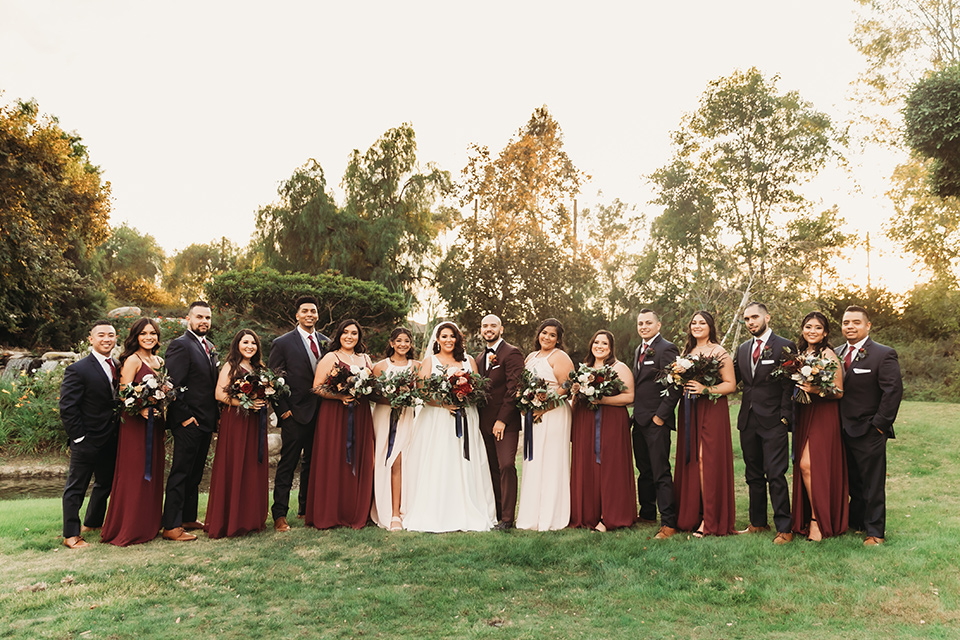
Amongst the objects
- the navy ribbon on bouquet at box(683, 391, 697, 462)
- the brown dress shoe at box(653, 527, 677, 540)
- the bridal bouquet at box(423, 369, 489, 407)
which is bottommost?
the brown dress shoe at box(653, 527, 677, 540)

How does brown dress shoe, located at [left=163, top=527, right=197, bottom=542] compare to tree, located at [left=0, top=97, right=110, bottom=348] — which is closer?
brown dress shoe, located at [left=163, top=527, right=197, bottom=542]

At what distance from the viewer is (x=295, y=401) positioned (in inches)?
295

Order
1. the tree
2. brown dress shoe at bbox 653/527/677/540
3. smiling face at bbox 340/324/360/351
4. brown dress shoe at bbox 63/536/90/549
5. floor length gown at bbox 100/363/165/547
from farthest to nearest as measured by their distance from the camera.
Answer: the tree
smiling face at bbox 340/324/360/351
brown dress shoe at bbox 653/527/677/540
floor length gown at bbox 100/363/165/547
brown dress shoe at bbox 63/536/90/549

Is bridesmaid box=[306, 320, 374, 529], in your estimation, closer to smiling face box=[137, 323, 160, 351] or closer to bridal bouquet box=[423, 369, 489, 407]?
bridal bouquet box=[423, 369, 489, 407]

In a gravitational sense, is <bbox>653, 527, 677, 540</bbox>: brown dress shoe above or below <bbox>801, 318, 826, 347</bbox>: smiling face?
below

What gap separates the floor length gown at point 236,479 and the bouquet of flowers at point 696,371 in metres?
4.43

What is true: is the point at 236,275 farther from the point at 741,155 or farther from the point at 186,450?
the point at 741,155

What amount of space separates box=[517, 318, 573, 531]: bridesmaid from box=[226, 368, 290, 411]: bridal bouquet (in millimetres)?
2830

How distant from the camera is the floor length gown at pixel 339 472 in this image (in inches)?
289

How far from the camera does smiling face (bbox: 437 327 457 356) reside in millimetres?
7629

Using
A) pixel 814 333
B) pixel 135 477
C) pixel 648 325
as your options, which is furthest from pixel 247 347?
pixel 814 333

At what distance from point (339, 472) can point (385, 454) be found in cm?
59

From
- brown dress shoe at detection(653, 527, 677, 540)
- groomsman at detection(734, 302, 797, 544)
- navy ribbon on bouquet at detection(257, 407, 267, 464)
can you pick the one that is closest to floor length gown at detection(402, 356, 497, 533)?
navy ribbon on bouquet at detection(257, 407, 267, 464)

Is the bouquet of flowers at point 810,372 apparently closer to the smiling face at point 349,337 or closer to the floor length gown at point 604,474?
the floor length gown at point 604,474
